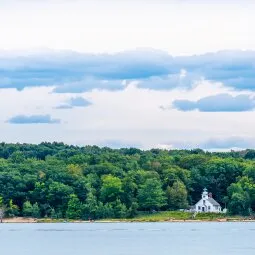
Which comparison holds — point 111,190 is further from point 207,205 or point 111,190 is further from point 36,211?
point 207,205

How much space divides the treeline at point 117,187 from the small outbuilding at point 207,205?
1.35 metres

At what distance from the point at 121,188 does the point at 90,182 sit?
517 centimetres

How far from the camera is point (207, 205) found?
5128 inches

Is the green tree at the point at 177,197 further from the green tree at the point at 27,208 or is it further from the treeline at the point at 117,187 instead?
the green tree at the point at 27,208

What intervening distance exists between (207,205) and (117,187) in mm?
12270

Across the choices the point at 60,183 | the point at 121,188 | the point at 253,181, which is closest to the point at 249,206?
the point at 253,181

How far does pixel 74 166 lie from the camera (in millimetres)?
141125

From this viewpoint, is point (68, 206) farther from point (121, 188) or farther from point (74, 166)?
point (74, 166)

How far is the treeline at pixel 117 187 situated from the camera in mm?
125312
